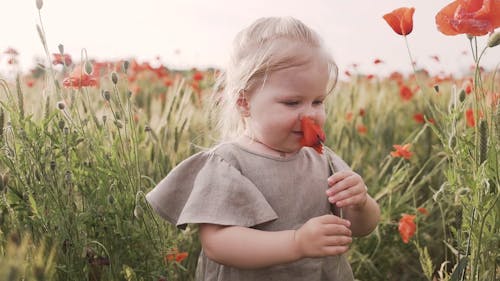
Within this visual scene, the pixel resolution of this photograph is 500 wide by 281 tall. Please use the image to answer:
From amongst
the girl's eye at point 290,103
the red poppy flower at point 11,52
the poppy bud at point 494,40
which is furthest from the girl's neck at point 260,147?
the red poppy flower at point 11,52

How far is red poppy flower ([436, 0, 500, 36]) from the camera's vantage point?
1607 millimetres

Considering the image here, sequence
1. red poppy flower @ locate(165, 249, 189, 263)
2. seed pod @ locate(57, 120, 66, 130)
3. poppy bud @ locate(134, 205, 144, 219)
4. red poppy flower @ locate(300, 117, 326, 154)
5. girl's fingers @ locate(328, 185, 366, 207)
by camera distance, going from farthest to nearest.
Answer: red poppy flower @ locate(165, 249, 189, 263), seed pod @ locate(57, 120, 66, 130), poppy bud @ locate(134, 205, 144, 219), girl's fingers @ locate(328, 185, 366, 207), red poppy flower @ locate(300, 117, 326, 154)

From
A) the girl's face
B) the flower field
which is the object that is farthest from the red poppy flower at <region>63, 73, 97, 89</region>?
the girl's face

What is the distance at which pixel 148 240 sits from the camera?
1.86 m

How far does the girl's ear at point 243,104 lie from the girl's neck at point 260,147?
0.23ft

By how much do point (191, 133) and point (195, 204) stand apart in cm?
126

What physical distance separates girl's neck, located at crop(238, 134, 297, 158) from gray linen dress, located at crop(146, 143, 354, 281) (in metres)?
0.02

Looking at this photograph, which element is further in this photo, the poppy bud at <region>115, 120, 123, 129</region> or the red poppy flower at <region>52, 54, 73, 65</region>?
the red poppy flower at <region>52, 54, 73, 65</region>

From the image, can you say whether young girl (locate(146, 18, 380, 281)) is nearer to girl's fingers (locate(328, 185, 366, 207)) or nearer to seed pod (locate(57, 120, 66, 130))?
girl's fingers (locate(328, 185, 366, 207))

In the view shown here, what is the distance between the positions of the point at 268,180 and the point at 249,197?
9cm

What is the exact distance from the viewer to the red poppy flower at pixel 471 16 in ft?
5.27

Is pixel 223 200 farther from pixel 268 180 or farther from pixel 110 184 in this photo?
pixel 110 184

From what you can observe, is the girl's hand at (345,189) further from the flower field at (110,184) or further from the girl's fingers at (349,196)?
the flower field at (110,184)

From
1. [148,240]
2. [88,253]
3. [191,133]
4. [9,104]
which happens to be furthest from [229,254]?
[191,133]
